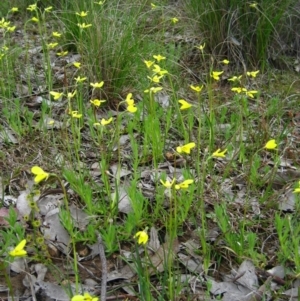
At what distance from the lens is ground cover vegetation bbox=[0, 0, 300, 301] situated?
1901 mm

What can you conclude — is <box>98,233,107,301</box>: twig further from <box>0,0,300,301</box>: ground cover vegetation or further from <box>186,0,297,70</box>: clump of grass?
<box>186,0,297,70</box>: clump of grass

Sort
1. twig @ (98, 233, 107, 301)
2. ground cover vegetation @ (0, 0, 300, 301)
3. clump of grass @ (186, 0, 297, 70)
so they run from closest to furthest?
twig @ (98, 233, 107, 301), ground cover vegetation @ (0, 0, 300, 301), clump of grass @ (186, 0, 297, 70)

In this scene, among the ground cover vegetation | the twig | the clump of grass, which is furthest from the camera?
the clump of grass

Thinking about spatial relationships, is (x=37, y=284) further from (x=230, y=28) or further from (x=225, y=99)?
(x=230, y=28)

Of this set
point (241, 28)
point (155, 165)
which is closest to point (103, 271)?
point (155, 165)

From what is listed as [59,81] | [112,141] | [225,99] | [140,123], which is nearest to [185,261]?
[112,141]

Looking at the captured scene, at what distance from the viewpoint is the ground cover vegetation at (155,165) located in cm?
190

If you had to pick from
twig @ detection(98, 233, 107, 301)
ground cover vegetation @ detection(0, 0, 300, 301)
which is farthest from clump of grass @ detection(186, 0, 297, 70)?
twig @ detection(98, 233, 107, 301)

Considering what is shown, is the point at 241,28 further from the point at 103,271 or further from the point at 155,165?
the point at 103,271

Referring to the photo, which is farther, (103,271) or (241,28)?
(241,28)

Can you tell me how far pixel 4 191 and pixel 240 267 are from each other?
108cm

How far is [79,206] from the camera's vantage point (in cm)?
229

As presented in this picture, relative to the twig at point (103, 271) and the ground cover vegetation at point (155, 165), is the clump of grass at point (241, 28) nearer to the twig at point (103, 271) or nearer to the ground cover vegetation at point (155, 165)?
the ground cover vegetation at point (155, 165)

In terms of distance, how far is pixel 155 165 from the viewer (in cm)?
236
